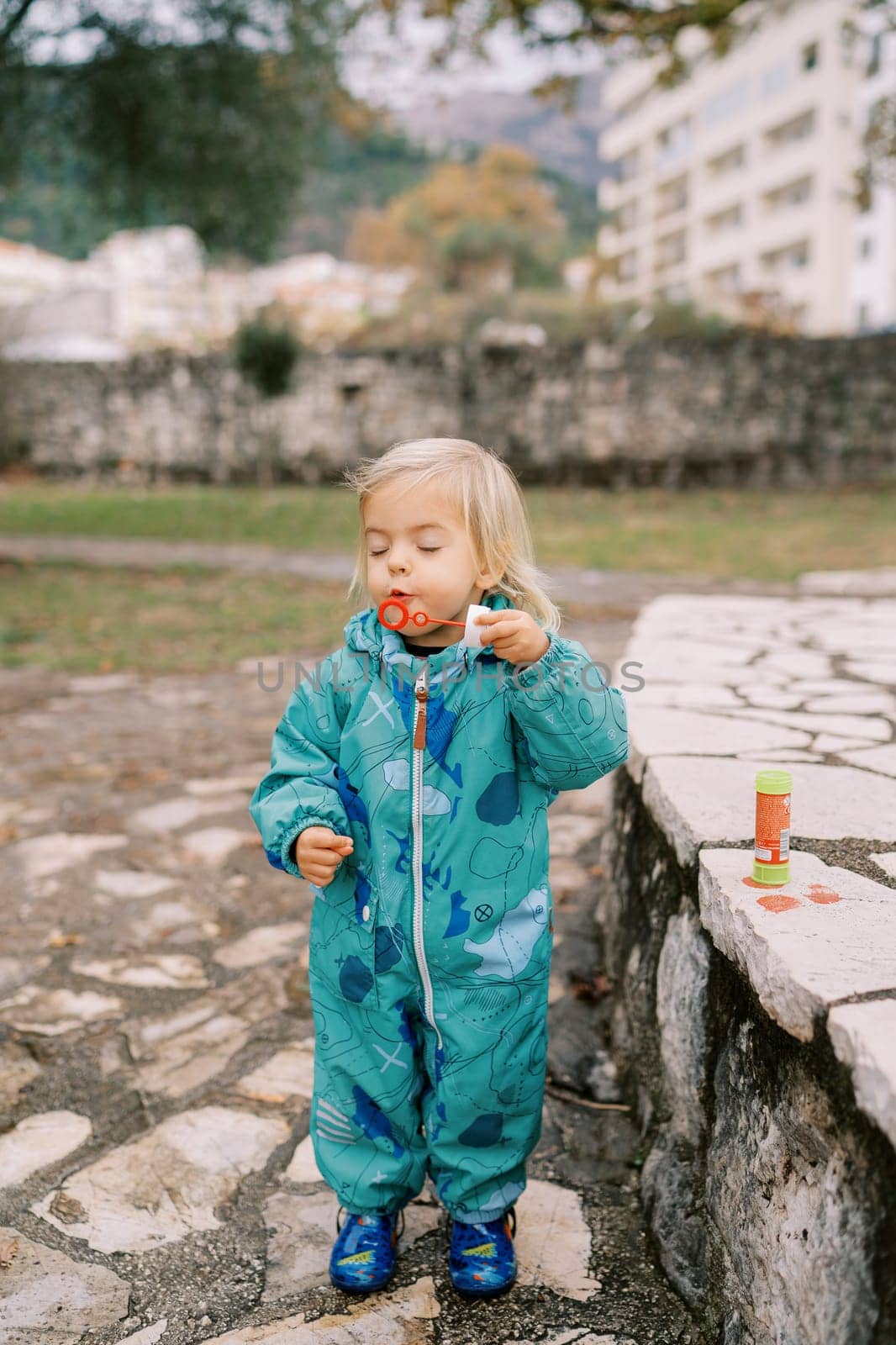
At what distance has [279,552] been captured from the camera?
1114 centimetres

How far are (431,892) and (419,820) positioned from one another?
0.11m

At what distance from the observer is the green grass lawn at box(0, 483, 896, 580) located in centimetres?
1022

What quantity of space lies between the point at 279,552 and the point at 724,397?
8.05 metres

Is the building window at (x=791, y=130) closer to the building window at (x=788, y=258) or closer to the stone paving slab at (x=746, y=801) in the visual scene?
the building window at (x=788, y=258)

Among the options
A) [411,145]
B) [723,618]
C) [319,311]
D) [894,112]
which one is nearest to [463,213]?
[319,311]

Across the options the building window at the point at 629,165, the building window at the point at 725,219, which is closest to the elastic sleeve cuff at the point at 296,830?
the building window at the point at 725,219

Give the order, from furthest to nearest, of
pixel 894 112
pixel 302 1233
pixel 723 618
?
1. pixel 894 112
2. pixel 723 618
3. pixel 302 1233

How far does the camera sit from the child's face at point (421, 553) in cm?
161

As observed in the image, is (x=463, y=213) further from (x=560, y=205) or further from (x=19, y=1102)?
(x=19, y=1102)

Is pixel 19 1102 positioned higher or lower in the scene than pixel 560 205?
lower

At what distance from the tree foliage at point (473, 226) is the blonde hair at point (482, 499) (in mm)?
39833

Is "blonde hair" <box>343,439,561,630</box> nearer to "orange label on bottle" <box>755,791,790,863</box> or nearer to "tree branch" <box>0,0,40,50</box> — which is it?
"orange label on bottle" <box>755,791,790,863</box>

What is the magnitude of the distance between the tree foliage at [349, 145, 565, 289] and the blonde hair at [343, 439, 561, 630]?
39833 millimetres

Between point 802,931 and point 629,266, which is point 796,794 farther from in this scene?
point 629,266
